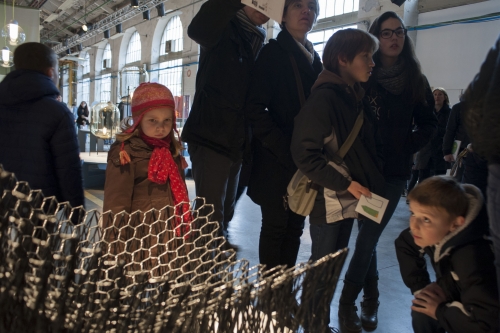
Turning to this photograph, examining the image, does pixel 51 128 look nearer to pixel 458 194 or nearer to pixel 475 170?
pixel 458 194

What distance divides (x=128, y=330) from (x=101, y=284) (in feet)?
0.21

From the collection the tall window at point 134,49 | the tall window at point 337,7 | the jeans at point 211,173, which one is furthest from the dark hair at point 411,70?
the tall window at point 134,49

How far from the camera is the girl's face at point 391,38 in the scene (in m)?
1.87

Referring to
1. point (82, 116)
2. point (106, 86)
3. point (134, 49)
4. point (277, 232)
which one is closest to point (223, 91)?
point (277, 232)

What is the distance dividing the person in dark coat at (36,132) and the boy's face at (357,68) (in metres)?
1.16

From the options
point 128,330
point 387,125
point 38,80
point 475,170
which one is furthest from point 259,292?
point 475,170

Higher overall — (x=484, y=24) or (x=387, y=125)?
(x=484, y=24)

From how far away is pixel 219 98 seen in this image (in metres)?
1.73

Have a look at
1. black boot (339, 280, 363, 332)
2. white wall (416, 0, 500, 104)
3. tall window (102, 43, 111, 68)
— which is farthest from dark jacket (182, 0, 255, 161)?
tall window (102, 43, 111, 68)

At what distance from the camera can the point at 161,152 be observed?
1.60 m

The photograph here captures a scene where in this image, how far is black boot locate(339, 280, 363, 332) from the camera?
1.85m

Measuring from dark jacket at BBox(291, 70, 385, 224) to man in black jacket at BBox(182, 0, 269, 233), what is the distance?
0.92 feet

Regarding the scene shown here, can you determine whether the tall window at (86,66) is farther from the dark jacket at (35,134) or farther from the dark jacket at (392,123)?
the dark jacket at (392,123)

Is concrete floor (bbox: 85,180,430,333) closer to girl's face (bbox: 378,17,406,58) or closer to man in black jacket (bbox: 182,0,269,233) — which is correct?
man in black jacket (bbox: 182,0,269,233)
